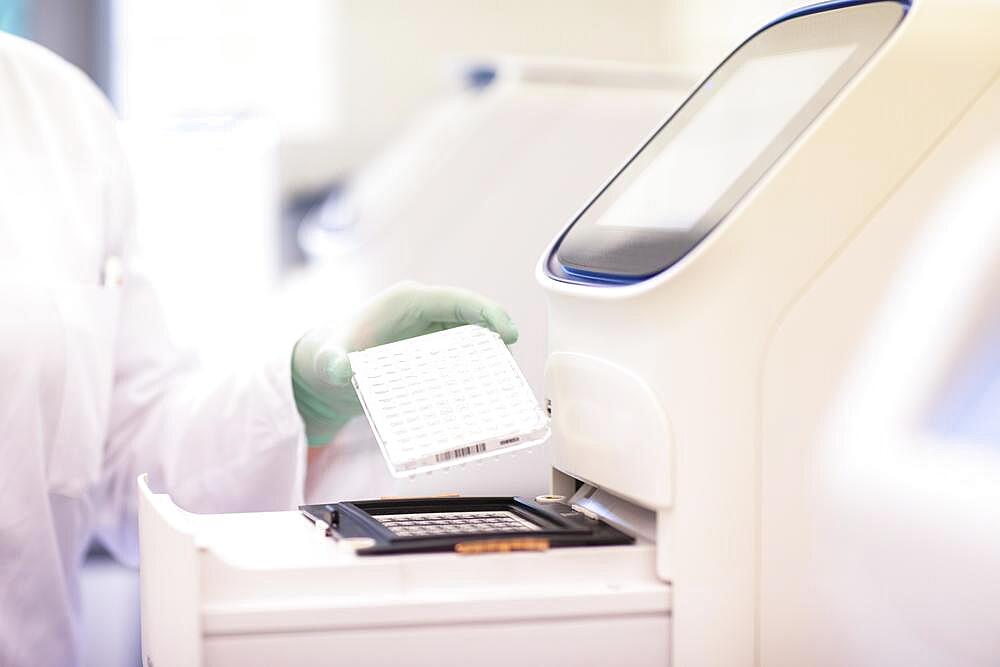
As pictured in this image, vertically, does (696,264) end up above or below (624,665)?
above

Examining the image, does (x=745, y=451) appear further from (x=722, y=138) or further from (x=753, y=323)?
(x=722, y=138)

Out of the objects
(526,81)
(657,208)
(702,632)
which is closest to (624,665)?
(702,632)

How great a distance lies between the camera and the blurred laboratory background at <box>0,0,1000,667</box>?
1.60 metres

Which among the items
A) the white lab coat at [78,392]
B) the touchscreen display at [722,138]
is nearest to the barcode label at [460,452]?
the touchscreen display at [722,138]

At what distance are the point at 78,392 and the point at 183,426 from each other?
106 mm

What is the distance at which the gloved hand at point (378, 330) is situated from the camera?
0.82 metres

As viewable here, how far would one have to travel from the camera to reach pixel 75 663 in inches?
42.6

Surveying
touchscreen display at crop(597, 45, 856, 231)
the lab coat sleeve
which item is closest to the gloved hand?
the lab coat sleeve

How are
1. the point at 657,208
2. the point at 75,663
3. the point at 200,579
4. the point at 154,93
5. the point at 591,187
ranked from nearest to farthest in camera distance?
the point at 200,579 → the point at 657,208 → the point at 75,663 → the point at 591,187 → the point at 154,93

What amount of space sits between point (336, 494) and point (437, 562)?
0.56 metres

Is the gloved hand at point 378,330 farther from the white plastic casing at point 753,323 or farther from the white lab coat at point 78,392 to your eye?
the white plastic casing at point 753,323

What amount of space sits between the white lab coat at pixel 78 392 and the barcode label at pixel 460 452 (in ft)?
1.24

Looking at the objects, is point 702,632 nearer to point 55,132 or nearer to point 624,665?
point 624,665

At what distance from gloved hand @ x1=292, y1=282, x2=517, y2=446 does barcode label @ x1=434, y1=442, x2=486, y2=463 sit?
157mm
